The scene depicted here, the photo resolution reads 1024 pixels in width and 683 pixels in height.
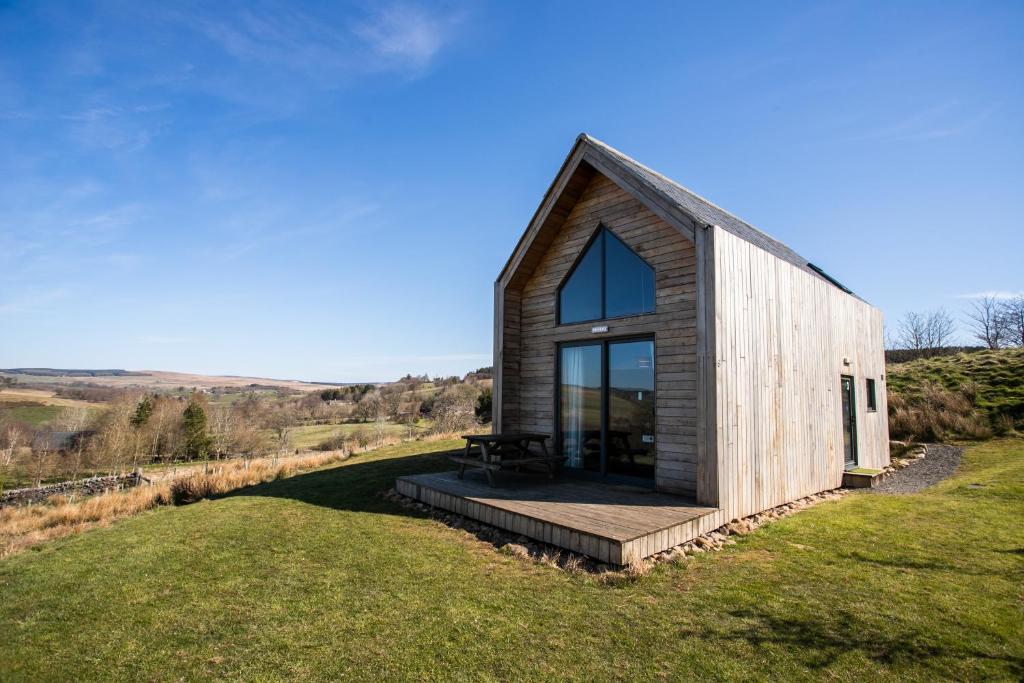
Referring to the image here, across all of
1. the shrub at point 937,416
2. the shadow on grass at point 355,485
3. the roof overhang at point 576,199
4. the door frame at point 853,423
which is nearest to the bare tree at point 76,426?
the shadow on grass at point 355,485

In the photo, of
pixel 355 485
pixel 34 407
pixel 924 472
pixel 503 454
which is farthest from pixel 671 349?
pixel 34 407

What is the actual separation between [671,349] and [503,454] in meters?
3.66

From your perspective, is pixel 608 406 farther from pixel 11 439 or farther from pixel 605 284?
pixel 11 439

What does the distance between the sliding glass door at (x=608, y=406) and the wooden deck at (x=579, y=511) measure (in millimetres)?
472

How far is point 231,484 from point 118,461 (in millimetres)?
25128

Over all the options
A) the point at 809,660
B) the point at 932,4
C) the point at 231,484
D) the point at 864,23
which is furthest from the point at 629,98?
the point at 231,484

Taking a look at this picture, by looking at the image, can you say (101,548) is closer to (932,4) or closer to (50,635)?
(50,635)

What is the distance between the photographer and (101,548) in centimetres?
597

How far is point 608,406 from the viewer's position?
784cm

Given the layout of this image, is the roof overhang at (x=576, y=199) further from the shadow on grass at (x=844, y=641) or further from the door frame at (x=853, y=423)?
the door frame at (x=853, y=423)

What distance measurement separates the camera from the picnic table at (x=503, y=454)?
7.23 m

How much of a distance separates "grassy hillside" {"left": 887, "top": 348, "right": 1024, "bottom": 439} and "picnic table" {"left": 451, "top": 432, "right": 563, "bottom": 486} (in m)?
12.8

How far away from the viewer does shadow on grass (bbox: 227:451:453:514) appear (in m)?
7.62

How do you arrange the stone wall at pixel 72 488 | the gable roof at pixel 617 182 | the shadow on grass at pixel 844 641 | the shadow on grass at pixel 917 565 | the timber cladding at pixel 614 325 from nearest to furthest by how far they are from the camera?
1. the shadow on grass at pixel 844 641
2. the shadow on grass at pixel 917 565
3. the gable roof at pixel 617 182
4. the timber cladding at pixel 614 325
5. the stone wall at pixel 72 488
